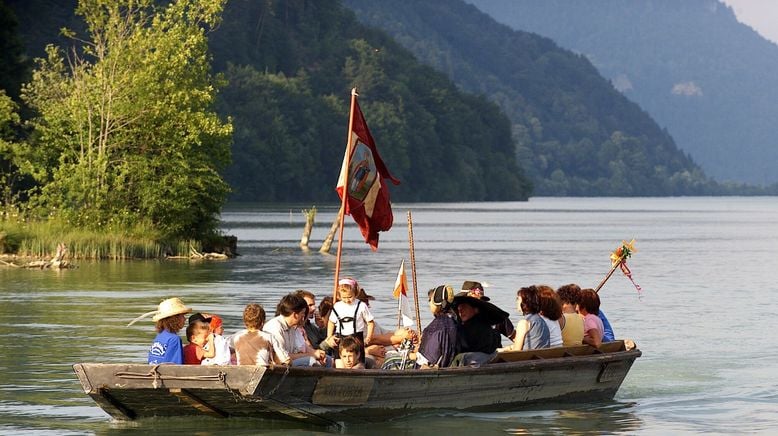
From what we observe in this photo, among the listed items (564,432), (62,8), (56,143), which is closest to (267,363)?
(564,432)

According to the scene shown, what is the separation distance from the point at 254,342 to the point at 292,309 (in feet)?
2.61

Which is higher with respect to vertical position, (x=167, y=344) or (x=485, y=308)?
(x=485, y=308)

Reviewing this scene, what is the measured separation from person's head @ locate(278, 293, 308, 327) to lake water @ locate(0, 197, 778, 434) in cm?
153

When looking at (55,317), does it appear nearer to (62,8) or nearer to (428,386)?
(428,386)

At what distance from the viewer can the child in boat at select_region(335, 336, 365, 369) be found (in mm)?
18016

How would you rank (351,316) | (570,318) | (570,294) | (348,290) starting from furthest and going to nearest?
1. (570,294)
2. (570,318)
3. (351,316)
4. (348,290)

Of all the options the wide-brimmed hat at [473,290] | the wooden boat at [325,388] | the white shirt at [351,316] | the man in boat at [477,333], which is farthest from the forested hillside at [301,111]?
the man in boat at [477,333]

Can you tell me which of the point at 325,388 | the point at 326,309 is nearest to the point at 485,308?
the point at 325,388

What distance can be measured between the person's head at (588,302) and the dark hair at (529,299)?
1365mm

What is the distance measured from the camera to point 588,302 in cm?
2078

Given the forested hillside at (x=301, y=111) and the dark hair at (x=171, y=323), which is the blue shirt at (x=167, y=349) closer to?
the dark hair at (x=171, y=323)

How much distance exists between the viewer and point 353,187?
20719 millimetres

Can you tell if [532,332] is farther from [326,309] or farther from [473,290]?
[326,309]

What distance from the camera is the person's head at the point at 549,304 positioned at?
19516mm
